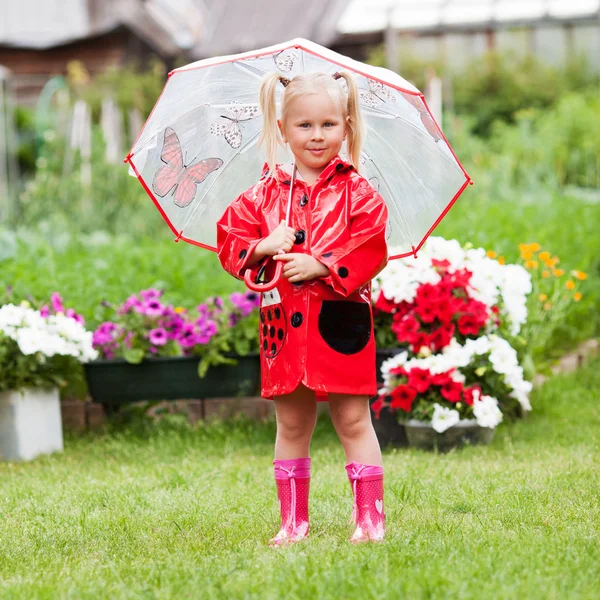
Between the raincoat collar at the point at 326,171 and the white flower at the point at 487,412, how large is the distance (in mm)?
1793

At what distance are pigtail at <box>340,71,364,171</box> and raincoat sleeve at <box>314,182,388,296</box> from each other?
184 mm

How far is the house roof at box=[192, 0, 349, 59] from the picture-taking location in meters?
14.2

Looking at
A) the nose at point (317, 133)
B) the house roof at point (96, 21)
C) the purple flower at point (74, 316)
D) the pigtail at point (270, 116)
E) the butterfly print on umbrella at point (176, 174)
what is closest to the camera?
the nose at point (317, 133)

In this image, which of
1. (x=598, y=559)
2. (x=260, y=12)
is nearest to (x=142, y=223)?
(x=598, y=559)

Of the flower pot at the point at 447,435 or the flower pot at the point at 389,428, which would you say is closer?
the flower pot at the point at 447,435

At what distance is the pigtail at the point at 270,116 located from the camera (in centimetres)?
291

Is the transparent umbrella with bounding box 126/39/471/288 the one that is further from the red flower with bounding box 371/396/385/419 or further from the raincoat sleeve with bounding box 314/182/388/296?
the red flower with bounding box 371/396/385/419

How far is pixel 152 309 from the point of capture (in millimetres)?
4898

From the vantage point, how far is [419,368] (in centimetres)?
439

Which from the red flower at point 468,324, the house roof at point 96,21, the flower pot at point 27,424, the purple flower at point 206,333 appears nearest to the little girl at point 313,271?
the red flower at point 468,324

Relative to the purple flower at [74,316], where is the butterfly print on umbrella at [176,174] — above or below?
above

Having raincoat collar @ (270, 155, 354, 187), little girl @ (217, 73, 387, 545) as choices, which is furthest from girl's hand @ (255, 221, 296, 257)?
raincoat collar @ (270, 155, 354, 187)

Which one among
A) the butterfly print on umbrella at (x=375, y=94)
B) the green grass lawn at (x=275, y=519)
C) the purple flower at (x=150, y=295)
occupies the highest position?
the butterfly print on umbrella at (x=375, y=94)

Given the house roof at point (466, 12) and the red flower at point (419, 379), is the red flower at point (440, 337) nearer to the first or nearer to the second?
the red flower at point (419, 379)
